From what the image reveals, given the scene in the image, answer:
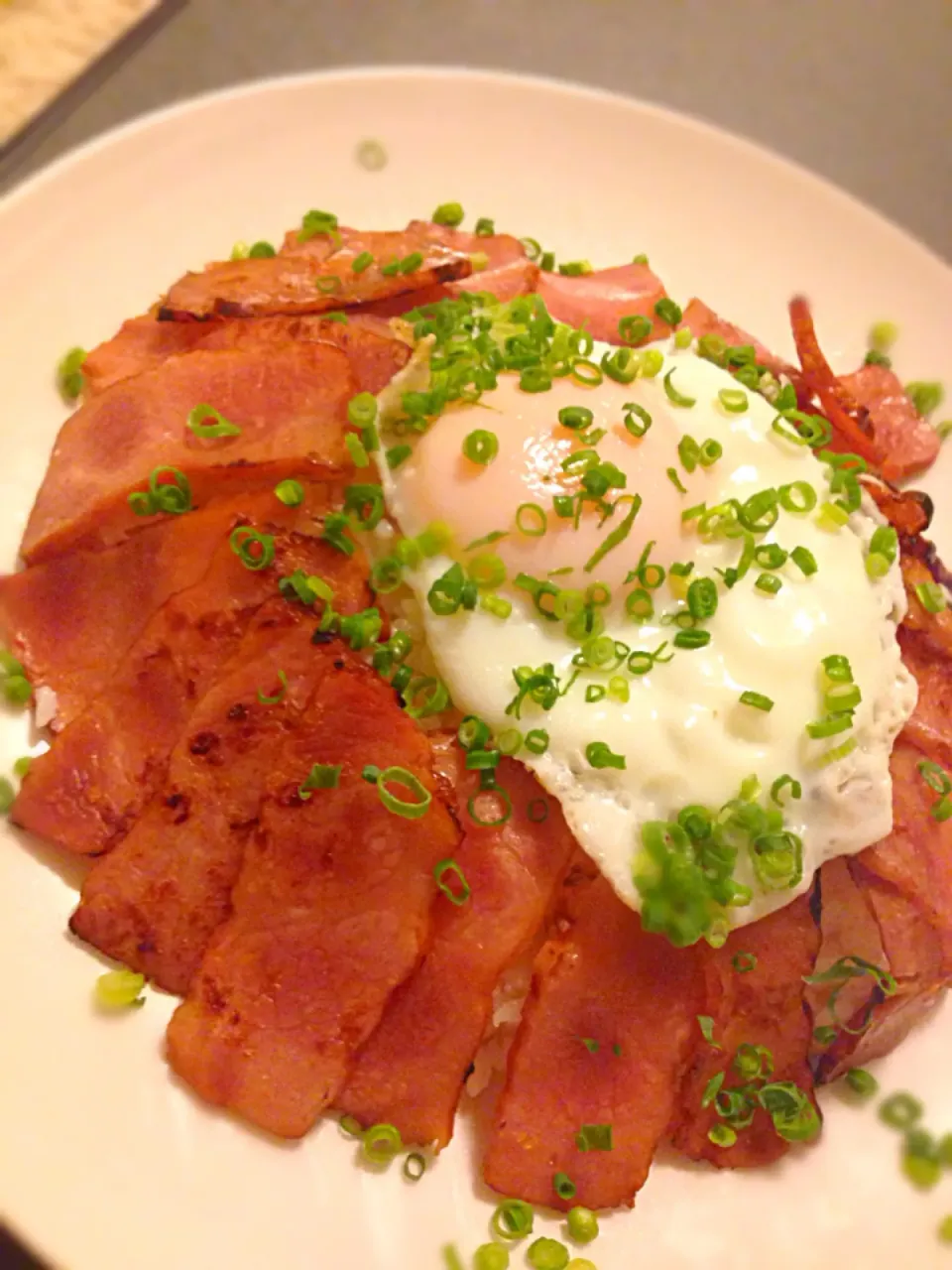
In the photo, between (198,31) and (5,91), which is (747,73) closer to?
(198,31)

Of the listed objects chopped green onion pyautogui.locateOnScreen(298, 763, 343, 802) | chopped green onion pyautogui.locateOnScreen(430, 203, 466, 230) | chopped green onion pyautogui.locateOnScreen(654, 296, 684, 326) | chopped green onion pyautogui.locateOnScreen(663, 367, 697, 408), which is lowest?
chopped green onion pyautogui.locateOnScreen(298, 763, 343, 802)

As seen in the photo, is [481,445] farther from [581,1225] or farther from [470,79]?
[470,79]

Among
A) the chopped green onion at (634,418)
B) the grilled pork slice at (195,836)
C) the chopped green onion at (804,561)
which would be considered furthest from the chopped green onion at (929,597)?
the grilled pork slice at (195,836)

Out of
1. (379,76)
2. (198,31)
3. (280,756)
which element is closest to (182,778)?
(280,756)

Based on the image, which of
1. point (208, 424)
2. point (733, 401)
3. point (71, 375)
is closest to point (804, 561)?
point (733, 401)

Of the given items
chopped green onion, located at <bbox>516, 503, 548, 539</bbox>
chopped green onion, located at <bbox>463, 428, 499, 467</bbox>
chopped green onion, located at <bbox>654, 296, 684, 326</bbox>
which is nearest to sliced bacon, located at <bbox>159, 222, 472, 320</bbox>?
chopped green onion, located at <bbox>654, 296, 684, 326</bbox>

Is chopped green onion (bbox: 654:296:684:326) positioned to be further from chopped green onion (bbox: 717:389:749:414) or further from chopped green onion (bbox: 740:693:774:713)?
chopped green onion (bbox: 740:693:774:713)

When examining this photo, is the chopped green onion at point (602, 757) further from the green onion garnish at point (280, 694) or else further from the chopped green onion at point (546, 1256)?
the chopped green onion at point (546, 1256)
